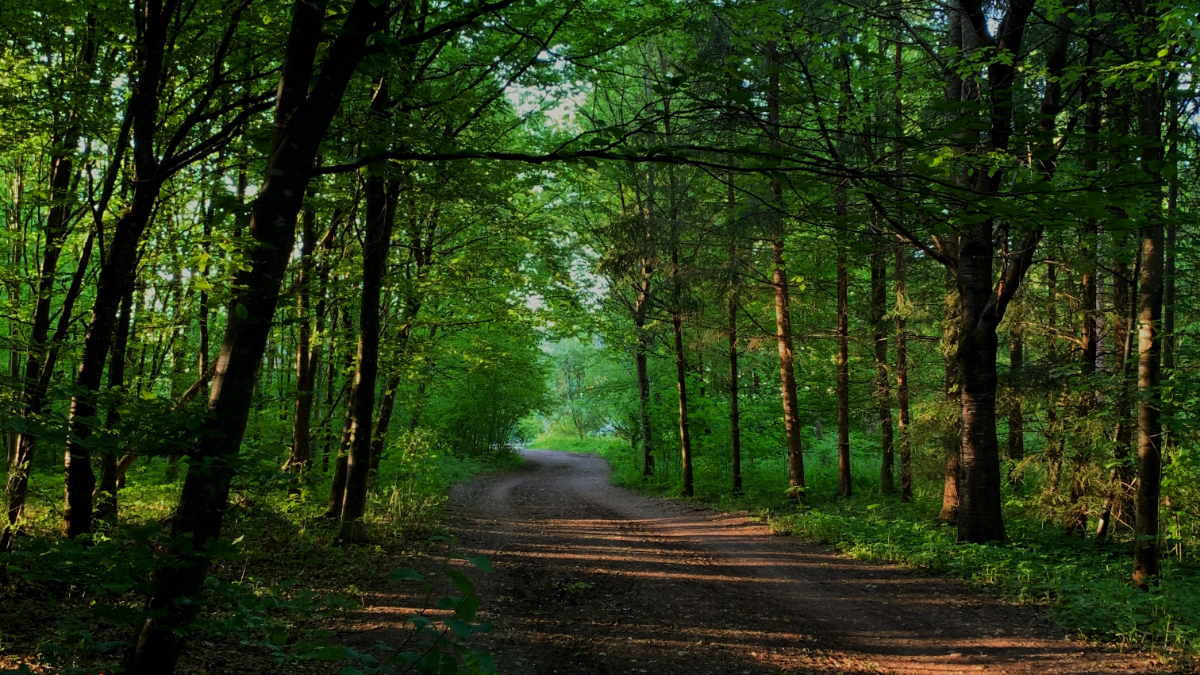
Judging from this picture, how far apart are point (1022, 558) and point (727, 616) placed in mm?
4040

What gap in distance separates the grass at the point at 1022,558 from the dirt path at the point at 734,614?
343mm

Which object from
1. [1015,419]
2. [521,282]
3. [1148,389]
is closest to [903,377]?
[1015,419]

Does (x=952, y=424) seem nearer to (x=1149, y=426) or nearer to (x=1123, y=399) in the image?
(x=1123, y=399)

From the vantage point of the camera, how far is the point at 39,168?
858 centimetres

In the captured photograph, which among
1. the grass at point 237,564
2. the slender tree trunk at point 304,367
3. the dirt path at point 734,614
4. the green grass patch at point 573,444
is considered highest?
the slender tree trunk at point 304,367

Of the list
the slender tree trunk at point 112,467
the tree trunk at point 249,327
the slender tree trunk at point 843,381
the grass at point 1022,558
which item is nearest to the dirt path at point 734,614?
the grass at point 1022,558

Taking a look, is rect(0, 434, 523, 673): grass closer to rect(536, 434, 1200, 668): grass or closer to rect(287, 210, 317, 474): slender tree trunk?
rect(287, 210, 317, 474): slender tree trunk

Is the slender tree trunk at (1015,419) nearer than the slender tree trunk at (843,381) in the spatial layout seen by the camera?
Yes

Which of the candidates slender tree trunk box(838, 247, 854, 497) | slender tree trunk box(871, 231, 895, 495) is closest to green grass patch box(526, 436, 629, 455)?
slender tree trunk box(871, 231, 895, 495)

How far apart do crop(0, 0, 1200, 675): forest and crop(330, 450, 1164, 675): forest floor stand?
0.22 meters

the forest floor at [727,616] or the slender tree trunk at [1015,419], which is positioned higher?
the slender tree trunk at [1015,419]

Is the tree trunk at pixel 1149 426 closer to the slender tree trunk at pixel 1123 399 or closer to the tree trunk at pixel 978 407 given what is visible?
the slender tree trunk at pixel 1123 399

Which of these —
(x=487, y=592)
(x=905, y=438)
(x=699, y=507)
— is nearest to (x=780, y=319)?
Result: (x=905, y=438)

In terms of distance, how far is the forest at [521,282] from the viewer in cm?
272
